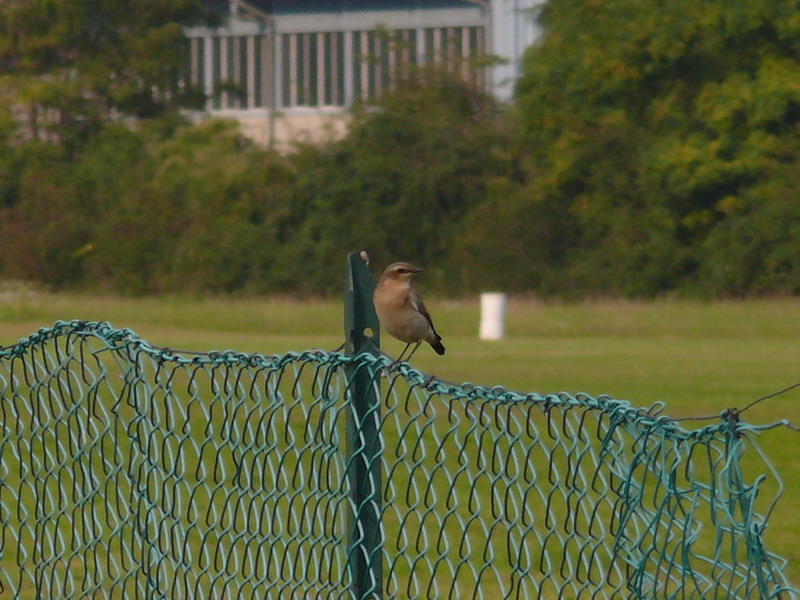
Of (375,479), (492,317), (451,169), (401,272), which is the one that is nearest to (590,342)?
(492,317)

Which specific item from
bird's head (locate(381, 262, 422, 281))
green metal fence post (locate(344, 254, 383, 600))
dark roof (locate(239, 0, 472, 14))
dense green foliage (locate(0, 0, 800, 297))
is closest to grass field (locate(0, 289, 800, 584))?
bird's head (locate(381, 262, 422, 281))

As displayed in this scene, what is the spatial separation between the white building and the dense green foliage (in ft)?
5.02

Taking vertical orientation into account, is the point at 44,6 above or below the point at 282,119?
above

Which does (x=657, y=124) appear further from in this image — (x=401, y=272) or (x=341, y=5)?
(x=401, y=272)

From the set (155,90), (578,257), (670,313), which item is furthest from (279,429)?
(155,90)

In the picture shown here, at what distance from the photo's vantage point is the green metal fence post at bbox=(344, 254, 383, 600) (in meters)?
3.78

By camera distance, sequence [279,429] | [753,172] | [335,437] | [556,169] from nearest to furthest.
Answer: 1. [335,437]
2. [279,429]
3. [753,172]
4. [556,169]

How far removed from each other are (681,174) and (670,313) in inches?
364

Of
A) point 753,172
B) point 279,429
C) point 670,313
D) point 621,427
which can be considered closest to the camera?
point 621,427

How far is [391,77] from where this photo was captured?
52438 mm

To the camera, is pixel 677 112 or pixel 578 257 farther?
pixel 578 257

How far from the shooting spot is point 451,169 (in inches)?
1946

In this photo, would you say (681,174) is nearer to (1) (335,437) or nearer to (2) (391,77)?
(2) (391,77)

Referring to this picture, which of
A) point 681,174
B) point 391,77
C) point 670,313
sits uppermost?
point 391,77
